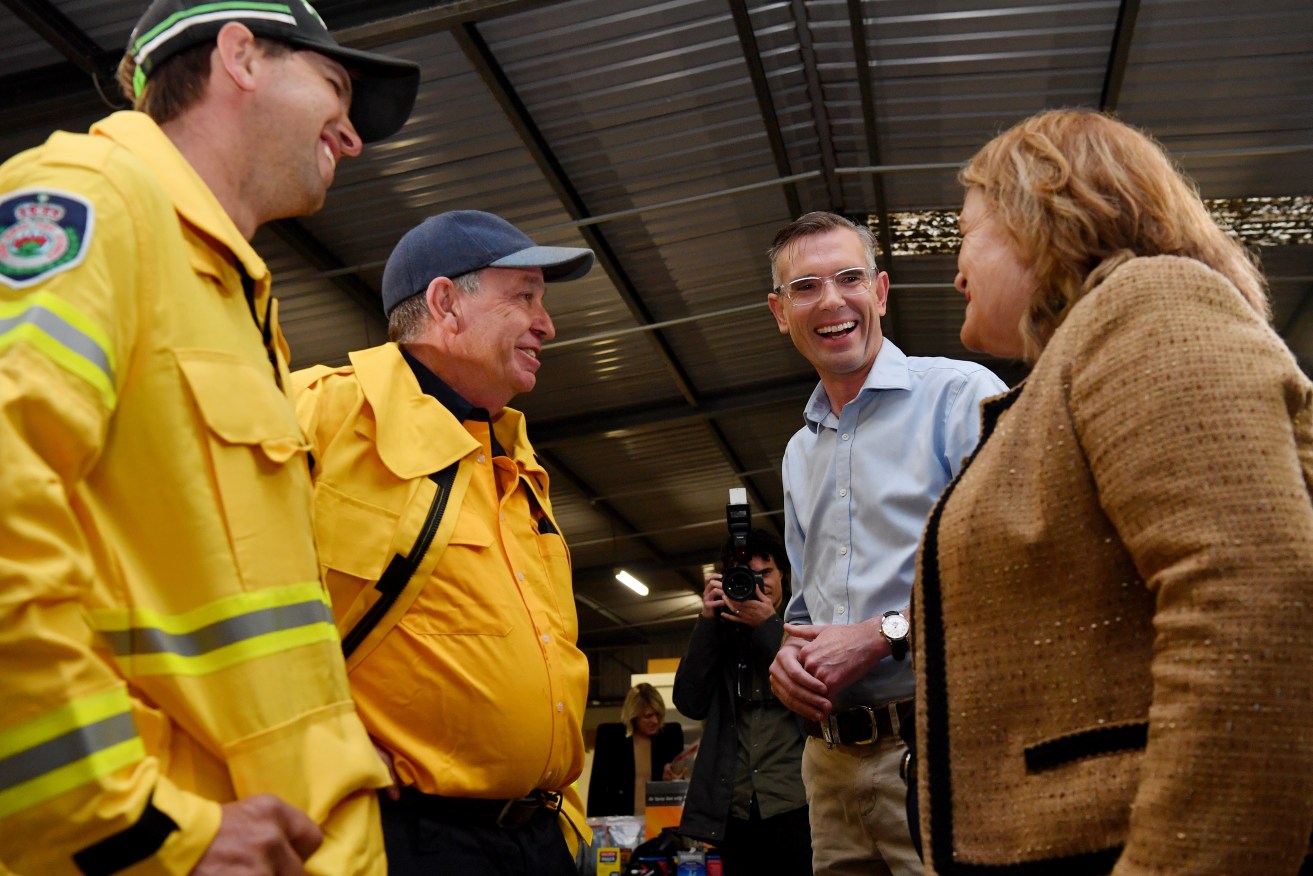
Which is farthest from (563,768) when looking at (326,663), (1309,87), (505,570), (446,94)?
(1309,87)

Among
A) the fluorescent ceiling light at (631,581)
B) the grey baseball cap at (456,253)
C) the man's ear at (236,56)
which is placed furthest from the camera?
the fluorescent ceiling light at (631,581)

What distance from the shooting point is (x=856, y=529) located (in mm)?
2447

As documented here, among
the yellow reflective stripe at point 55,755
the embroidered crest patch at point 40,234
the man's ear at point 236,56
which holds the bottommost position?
the yellow reflective stripe at point 55,755

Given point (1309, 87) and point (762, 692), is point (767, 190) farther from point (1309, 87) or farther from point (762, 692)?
point (762, 692)

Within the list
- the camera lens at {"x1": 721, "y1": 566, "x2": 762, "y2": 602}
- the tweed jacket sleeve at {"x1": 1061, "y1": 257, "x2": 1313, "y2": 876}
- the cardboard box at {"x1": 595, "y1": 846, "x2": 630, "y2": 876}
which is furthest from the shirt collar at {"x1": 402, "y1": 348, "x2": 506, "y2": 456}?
the cardboard box at {"x1": 595, "y1": 846, "x2": 630, "y2": 876}

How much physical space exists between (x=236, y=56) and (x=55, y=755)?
0.95 m

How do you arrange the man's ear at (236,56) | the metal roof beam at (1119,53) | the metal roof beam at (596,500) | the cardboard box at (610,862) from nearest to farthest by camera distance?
1. the man's ear at (236,56)
2. the cardboard box at (610,862)
3. the metal roof beam at (1119,53)
4. the metal roof beam at (596,500)

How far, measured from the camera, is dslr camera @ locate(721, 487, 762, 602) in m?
3.56

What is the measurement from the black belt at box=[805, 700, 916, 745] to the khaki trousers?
0.02m

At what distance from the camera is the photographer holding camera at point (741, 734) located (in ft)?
12.0

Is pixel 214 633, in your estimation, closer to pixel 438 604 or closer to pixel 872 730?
pixel 438 604

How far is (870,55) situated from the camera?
6.58m

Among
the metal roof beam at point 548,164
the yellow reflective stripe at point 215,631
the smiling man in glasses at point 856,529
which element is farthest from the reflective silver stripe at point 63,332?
the metal roof beam at point 548,164

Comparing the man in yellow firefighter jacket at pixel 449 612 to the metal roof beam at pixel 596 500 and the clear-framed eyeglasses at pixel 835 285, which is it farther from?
the metal roof beam at pixel 596 500
